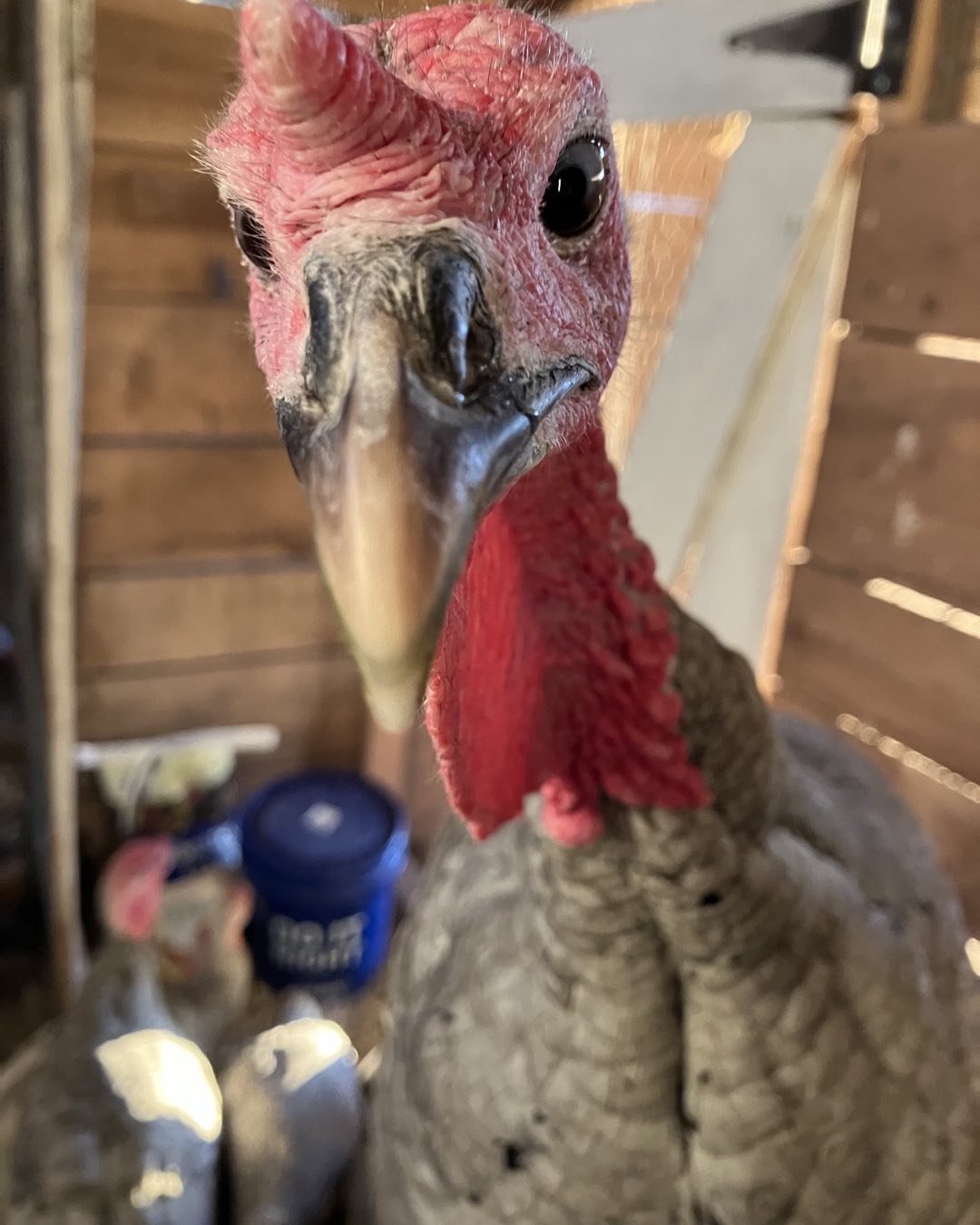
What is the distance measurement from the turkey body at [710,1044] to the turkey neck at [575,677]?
0.01m

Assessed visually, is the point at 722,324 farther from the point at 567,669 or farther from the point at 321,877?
the point at 321,877

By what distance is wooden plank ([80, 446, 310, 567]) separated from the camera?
1.34 m

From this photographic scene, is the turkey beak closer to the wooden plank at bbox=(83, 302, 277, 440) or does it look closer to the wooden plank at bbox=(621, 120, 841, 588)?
the wooden plank at bbox=(621, 120, 841, 588)

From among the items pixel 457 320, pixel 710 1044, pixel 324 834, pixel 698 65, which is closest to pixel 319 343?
pixel 457 320

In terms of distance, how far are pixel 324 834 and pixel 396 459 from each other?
126cm

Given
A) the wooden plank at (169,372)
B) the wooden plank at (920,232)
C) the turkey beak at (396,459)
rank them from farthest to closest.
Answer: the wooden plank at (169,372) < the wooden plank at (920,232) < the turkey beak at (396,459)

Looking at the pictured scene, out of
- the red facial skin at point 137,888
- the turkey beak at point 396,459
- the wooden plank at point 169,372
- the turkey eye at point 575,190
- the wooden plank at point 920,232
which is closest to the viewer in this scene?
the turkey beak at point 396,459

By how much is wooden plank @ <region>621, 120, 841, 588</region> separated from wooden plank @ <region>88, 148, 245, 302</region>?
56 centimetres

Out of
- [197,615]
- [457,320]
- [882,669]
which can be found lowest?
[197,615]

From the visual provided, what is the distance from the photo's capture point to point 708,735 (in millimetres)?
521

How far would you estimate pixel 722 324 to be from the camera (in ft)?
3.47

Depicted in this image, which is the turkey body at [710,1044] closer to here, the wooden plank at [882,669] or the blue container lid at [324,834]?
the wooden plank at [882,669]

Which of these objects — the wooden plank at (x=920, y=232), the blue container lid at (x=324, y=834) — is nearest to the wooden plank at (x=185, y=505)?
the blue container lid at (x=324, y=834)

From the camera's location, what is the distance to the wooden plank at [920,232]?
832 millimetres
